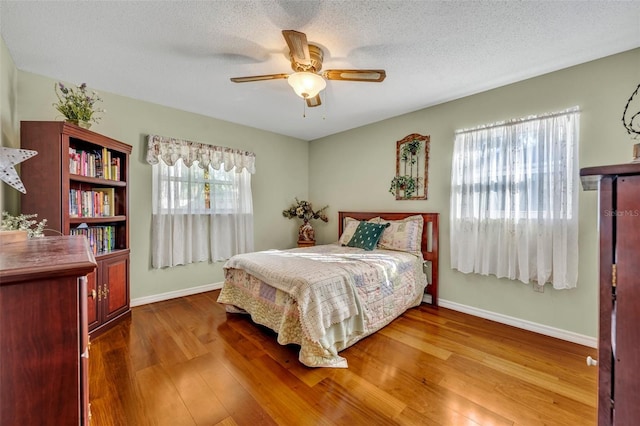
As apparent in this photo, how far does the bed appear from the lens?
1.95m

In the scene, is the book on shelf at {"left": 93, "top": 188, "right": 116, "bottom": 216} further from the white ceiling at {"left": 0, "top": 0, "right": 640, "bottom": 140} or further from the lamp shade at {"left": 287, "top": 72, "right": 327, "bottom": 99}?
the lamp shade at {"left": 287, "top": 72, "right": 327, "bottom": 99}

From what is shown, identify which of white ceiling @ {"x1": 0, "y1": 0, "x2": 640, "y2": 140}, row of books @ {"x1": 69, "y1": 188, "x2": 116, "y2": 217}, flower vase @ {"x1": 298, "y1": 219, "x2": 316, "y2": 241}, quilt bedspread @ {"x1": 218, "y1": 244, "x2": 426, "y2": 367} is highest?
white ceiling @ {"x1": 0, "y1": 0, "x2": 640, "y2": 140}

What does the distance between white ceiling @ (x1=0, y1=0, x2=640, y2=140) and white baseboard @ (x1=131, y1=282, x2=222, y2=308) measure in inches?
94.2

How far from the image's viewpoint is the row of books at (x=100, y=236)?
2.48 meters

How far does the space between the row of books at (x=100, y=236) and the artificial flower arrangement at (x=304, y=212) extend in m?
2.42

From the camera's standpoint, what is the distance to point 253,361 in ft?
6.50

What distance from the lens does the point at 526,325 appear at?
2.52 meters

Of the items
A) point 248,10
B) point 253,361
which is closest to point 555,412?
point 253,361

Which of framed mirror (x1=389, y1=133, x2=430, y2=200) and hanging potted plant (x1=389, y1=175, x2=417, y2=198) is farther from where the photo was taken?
hanging potted plant (x1=389, y1=175, x2=417, y2=198)

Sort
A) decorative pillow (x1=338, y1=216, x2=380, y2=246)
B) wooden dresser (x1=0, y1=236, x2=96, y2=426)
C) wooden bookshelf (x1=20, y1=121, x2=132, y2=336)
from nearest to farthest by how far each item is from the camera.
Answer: wooden dresser (x1=0, y1=236, x2=96, y2=426) → wooden bookshelf (x1=20, y1=121, x2=132, y2=336) → decorative pillow (x1=338, y1=216, x2=380, y2=246)

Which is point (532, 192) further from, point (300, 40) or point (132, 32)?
point (132, 32)

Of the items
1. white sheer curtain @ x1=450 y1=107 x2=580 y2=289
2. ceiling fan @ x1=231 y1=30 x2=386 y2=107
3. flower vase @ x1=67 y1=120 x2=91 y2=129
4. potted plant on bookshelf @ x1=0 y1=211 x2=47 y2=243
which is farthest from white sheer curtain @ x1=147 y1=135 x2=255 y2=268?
white sheer curtain @ x1=450 y1=107 x2=580 y2=289

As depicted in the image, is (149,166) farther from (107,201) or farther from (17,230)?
(17,230)

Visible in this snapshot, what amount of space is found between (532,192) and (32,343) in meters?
3.25
